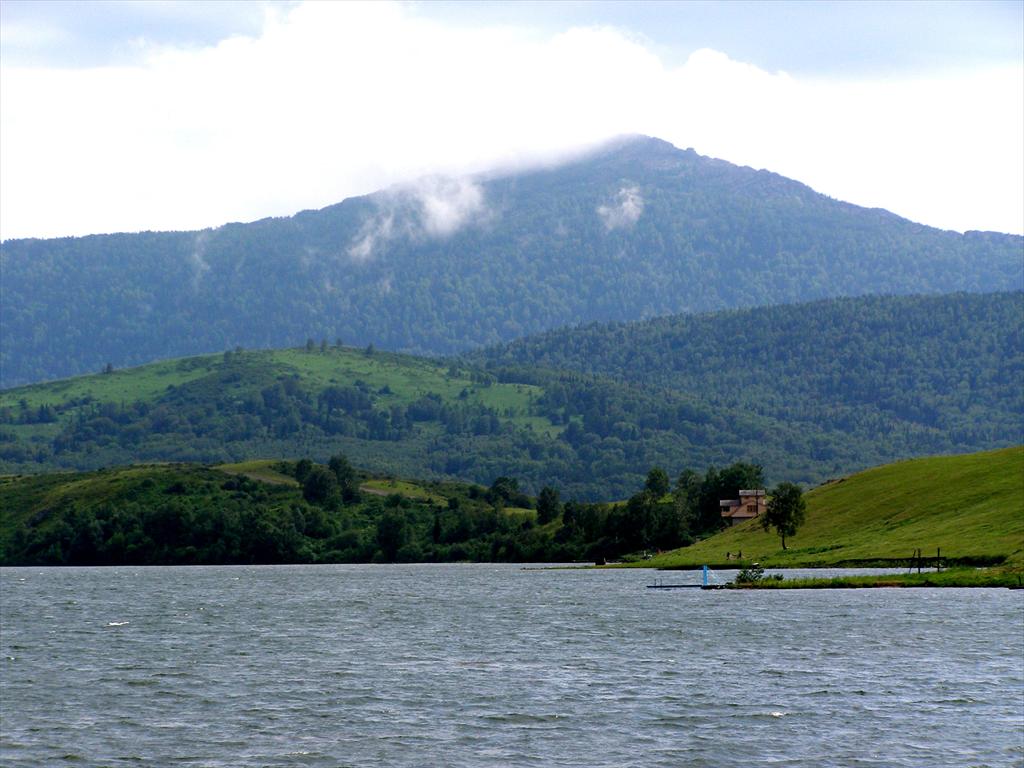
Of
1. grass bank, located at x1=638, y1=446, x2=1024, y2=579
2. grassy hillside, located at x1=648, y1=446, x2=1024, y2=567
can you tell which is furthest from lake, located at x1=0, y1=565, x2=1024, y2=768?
grassy hillside, located at x1=648, y1=446, x2=1024, y2=567

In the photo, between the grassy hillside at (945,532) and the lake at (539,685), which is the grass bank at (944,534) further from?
the lake at (539,685)

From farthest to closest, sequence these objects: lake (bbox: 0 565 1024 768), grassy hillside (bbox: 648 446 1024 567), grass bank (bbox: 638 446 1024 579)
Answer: grassy hillside (bbox: 648 446 1024 567) < grass bank (bbox: 638 446 1024 579) < lake (bbox: 0 565 1024 768)

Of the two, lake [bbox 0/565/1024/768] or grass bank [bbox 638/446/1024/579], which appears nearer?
lake [bbox 0/565/1024/768]

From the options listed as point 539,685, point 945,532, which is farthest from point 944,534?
point 539,685

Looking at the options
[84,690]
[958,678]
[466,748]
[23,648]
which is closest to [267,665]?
[84,690]

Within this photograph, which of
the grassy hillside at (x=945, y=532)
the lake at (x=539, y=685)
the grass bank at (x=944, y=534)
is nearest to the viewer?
the lake at (x=539, y=685)

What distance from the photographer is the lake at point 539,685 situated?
60.6 metres

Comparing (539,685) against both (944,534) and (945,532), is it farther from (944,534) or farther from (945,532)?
(945,532)

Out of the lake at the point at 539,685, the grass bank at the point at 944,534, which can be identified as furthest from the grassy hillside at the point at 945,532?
the lake at the point at 539,685

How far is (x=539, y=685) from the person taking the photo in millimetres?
80625

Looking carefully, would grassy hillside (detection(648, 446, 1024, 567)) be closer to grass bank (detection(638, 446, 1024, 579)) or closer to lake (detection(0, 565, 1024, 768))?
grass bank (detection(638, 446, 1024, 579))

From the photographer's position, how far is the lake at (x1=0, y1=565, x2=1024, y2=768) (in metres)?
60.6

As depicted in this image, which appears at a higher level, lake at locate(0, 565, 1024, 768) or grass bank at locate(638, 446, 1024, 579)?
grass bank at locate(638, 446, 1024, 579)

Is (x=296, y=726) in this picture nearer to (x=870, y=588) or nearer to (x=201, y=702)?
(x=201, y=702)
